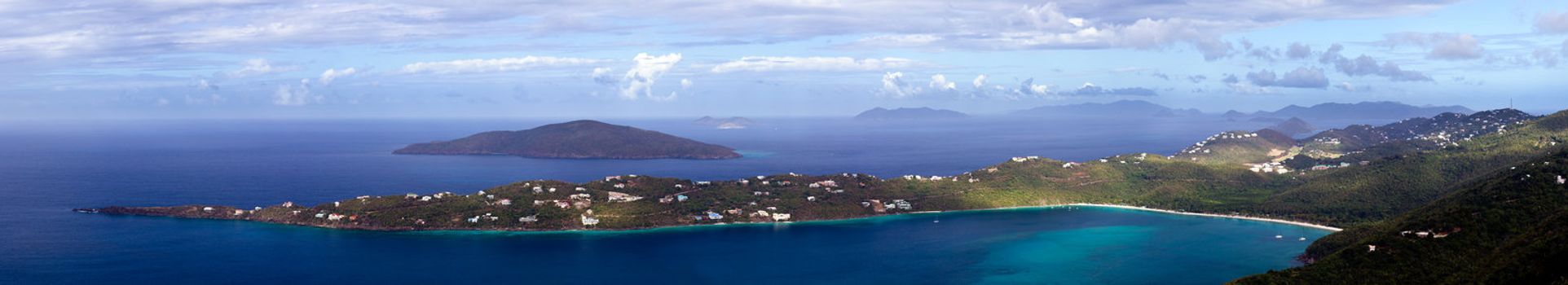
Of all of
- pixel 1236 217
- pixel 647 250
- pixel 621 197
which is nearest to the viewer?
pixel 647 250

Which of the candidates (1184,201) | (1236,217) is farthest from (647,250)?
(1184,201)

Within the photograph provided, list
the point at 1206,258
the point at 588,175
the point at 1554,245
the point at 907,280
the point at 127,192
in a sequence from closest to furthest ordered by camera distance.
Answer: the point at 1554,245
the point at 907,280
the point at 1206,258
the point at 127,192
the point at 588,175

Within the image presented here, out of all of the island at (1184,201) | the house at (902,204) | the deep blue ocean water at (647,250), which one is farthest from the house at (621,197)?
the house at (902,204)

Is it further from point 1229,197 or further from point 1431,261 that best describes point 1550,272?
point 1229,197

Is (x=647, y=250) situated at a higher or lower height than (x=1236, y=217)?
lower

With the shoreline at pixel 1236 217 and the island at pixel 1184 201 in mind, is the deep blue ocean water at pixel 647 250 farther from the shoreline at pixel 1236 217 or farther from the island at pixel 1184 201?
the island at pixel 1184 201

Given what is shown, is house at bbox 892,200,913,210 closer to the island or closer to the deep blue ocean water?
the island

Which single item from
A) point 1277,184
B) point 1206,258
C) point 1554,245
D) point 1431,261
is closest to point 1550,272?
point 1554,245

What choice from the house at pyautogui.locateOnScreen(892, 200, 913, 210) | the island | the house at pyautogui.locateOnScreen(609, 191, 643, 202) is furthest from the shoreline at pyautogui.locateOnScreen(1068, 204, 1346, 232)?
the house at pyautogui.locateOnScreen(609, 191, 643, 202)

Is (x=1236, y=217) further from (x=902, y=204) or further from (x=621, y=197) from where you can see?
(x=621, y=197)
